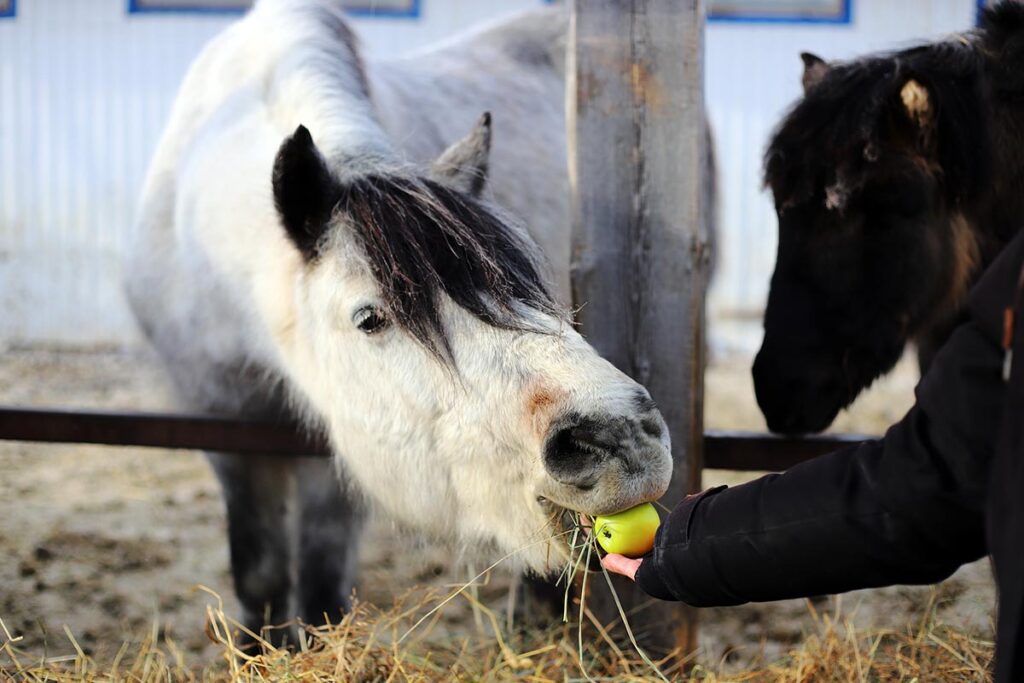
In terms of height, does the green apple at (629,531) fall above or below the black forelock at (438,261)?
below

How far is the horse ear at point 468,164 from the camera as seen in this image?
247 centimetres

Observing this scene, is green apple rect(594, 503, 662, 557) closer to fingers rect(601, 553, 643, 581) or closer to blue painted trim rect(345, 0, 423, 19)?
fingers rect(601, 553, 643, 581)

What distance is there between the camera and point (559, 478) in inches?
73.2

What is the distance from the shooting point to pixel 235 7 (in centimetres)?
977

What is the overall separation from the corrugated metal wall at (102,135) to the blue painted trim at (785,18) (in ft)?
0.45

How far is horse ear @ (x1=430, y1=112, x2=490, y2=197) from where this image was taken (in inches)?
97.4

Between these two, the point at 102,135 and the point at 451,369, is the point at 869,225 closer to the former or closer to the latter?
the point at 451,369

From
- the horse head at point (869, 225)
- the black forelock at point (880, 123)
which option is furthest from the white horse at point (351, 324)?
the black forelock at point (880, 123)

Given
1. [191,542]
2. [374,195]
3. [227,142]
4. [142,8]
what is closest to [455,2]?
[142,8]

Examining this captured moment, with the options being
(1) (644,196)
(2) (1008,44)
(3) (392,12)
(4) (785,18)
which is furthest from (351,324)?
(4) (785,18)

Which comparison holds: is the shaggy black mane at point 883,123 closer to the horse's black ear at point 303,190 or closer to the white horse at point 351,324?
the white horse at point 351,324

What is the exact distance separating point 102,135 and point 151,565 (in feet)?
23.7

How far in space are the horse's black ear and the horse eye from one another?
233 millimetres

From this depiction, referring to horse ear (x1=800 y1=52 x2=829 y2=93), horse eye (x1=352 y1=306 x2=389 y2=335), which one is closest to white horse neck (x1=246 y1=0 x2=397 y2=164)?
horse eye (x1=352 y1=306 x2=389 y2=335)
